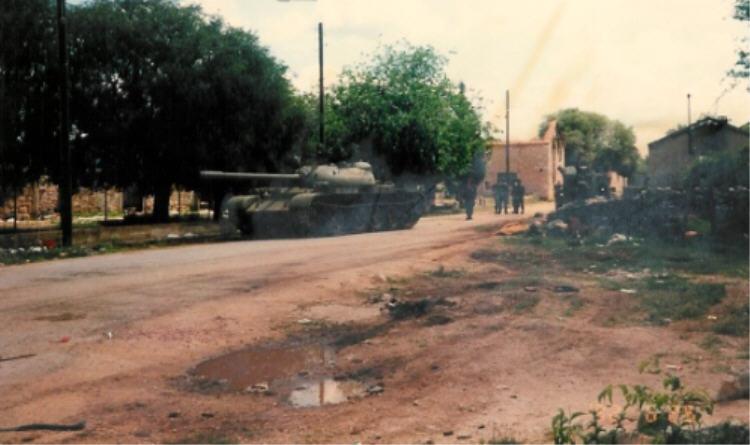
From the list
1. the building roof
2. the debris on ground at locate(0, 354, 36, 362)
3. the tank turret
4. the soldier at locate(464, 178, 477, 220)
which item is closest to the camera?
the debris on ground at locate(0, 354, 36, 362)

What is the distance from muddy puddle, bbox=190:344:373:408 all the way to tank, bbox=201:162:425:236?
1271cm

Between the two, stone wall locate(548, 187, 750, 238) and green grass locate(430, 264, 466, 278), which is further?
stone wall locate(548, 187, 750, 238)

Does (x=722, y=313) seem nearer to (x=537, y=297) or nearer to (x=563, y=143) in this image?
(x=537, y=297)

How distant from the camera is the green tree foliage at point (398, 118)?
105 ft

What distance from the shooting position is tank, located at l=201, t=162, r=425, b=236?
64.2ft

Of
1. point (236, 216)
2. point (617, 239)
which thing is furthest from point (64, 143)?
point (617, 239)

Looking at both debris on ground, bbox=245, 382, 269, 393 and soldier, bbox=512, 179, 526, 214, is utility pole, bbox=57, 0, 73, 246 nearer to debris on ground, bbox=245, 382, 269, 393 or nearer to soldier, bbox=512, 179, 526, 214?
debris on ground, bbox=245, 382, 269, 393

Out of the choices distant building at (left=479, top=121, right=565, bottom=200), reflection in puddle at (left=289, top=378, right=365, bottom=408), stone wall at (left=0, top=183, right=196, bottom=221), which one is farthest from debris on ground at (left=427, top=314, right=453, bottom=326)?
distant building at (left=479, top=121, right=565, bottom=200)

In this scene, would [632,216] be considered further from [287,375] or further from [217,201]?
[217,201]

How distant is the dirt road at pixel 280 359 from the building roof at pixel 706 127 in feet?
23.2

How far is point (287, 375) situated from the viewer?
6.00 m

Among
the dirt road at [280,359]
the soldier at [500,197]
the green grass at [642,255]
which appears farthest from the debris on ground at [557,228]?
the soldier at [500,197]

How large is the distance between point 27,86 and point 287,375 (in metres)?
18.7

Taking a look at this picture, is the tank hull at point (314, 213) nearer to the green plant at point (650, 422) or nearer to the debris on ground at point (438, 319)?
the debris on ground at point (438, 319)
